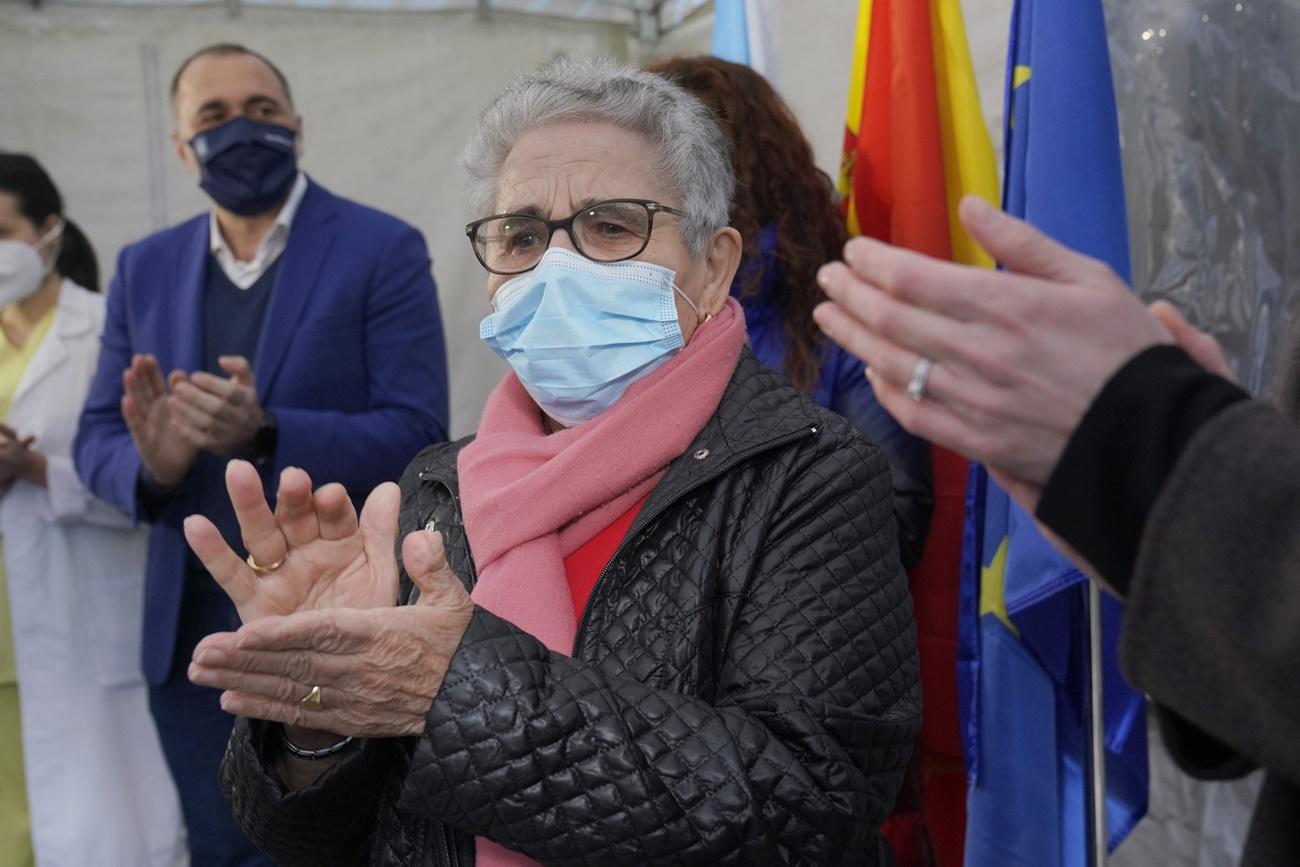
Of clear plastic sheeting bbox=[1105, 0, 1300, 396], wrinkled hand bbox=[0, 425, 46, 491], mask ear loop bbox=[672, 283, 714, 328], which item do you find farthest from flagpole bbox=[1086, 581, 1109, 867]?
wrinkled hand bbox=[0, 425, 46, 491]

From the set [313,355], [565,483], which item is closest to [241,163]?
[313,355]

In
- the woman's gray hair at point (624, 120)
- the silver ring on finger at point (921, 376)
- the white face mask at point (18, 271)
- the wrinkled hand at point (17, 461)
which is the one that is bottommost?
the wrinkled hand at point (17, 461)

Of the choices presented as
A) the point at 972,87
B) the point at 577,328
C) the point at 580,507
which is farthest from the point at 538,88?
the point at 972,87

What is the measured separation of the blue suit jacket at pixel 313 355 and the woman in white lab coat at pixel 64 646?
15.1 inches

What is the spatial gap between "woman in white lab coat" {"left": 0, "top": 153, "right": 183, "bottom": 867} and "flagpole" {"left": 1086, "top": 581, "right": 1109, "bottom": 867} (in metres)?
2.71

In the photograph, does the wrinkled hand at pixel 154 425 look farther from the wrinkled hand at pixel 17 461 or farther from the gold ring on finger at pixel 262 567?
the gold ring on finger at pixel 262 567

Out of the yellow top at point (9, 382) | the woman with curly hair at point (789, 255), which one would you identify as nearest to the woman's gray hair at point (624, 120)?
the woman with curly hair at point (789, 255)

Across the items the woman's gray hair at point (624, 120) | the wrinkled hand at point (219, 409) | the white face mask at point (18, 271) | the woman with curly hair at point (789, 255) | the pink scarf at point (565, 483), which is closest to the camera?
the pink scarf at point (565, 483)

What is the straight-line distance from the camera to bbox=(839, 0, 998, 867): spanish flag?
2.75 metres

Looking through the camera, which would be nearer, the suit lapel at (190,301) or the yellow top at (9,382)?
the suit lapel at (190,301)

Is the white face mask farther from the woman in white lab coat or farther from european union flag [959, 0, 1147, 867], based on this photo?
european union flag [959, 0, 1147, 867]

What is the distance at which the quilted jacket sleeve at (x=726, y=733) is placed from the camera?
4.26ft

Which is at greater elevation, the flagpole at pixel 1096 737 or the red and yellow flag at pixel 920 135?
the red and yellow flag at pixel 920 135

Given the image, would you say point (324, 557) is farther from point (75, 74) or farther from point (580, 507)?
point (75, 74)
